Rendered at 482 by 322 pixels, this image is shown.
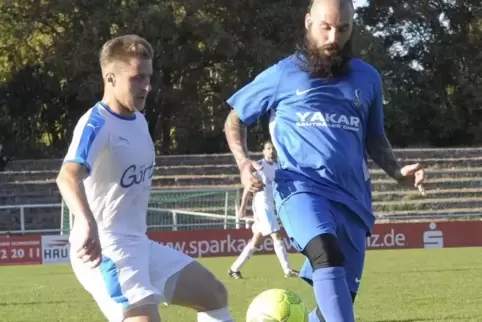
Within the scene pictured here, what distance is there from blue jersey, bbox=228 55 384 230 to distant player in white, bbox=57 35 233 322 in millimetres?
763

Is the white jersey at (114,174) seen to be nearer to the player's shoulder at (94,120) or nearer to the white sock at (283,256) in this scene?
the player's shoulder at (94,120)

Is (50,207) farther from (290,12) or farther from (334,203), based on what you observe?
(334,203)

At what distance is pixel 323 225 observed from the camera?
17.1 feet

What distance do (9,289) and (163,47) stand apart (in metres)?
21.6

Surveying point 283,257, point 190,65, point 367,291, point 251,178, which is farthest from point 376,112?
point 190,65

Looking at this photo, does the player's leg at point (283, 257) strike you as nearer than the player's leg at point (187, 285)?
No

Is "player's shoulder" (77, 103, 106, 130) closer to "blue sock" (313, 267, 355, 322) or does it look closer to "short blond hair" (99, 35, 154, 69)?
"short blond hair" (99, 35, 154, 69)

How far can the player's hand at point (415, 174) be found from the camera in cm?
549

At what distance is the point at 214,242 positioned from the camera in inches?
912

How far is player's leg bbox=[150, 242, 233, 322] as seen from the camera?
17.4 ft

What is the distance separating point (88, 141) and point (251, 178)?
0.88 metres

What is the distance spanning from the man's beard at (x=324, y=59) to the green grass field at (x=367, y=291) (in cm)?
414

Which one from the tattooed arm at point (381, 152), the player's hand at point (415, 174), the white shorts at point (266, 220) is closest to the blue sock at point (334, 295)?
the player's hand at point (415, 174)

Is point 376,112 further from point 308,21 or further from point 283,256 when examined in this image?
point 283,256
